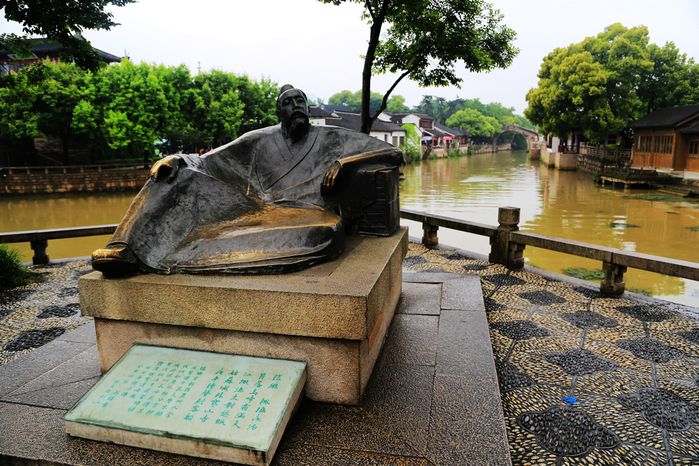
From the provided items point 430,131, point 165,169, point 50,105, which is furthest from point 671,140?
point 430,131

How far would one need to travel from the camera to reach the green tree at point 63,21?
614 centimetres

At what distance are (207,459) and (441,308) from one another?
2601 mm

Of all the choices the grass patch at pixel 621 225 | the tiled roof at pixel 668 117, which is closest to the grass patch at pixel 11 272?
the grass patch at pixel 621 225

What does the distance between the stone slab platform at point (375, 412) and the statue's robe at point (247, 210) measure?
2.94 feet

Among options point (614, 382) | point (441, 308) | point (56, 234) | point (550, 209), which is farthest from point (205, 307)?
point (550, 209)

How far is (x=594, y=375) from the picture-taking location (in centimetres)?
355

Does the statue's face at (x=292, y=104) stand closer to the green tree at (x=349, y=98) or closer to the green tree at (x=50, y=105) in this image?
the green tree at (x=50, y=105)

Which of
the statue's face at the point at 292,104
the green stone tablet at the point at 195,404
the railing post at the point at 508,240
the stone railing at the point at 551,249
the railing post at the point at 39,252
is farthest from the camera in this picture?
the railing post at the point at 39,252

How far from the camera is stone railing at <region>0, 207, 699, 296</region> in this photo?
16.7 ft

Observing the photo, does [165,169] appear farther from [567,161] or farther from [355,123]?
[355,123]

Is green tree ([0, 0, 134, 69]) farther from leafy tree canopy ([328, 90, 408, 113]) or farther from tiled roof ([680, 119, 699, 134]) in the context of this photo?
leafy tree canopy ([328, 90, 408, 113])

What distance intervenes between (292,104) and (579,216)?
46.1ft

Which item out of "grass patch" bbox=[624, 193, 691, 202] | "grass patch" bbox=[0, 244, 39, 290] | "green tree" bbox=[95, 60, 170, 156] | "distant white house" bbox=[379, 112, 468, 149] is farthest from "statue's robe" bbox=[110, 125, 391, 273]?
"distant white house" bbox=[379, 112, 468, 149]

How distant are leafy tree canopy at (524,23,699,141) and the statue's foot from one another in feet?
94.7
